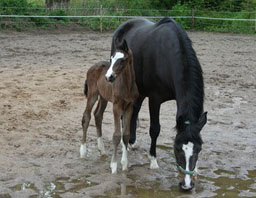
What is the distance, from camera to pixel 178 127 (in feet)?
14.0

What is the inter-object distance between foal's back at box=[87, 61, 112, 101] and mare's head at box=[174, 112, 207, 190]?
129cm

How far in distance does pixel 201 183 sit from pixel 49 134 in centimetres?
247

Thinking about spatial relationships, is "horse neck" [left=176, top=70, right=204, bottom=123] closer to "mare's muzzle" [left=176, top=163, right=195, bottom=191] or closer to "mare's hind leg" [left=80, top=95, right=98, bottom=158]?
"mare's muzzle" [left=176, top=163, right=195, bottom=191]

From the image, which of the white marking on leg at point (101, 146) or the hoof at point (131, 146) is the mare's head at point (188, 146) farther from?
the hoof at point (131, 146)

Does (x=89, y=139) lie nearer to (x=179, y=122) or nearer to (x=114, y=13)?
(x=179, y=122)

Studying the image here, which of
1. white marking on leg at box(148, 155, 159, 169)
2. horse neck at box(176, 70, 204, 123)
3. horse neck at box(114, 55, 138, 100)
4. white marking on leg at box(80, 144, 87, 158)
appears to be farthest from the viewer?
white marking on leg at box(80, 144, 87, 158)

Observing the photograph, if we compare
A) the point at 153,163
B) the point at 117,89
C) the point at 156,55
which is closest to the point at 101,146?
the point at 153,163

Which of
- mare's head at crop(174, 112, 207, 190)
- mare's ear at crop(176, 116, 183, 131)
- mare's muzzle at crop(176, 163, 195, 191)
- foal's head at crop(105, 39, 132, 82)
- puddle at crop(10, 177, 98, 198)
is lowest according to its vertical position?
puddle at crop(10, 177, 98, 198)

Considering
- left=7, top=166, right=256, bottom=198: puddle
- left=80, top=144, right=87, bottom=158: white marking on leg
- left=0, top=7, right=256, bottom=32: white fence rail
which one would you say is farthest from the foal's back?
left=0, top=7, right=256, bottom=32: white fence rail

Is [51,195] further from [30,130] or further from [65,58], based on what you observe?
[65,58]

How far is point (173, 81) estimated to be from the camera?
4957 mm

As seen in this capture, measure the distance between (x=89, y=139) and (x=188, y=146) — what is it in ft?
7.58

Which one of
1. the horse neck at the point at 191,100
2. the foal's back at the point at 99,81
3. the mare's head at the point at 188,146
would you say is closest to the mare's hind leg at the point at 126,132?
the foal's back at the point at 99,81

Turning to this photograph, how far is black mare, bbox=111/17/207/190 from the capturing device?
425 cm
